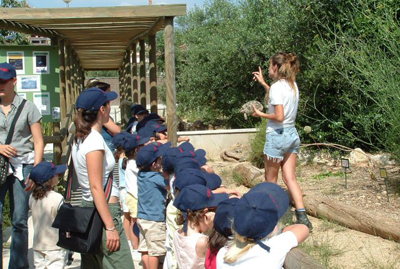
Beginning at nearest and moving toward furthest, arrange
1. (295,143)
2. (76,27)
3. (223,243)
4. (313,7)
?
1. (223,243)
2. (295,143)
3. (76,27)
4. (313,7)

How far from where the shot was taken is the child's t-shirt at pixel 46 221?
4602 mm

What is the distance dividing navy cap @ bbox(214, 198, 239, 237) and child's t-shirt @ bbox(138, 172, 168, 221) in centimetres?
161

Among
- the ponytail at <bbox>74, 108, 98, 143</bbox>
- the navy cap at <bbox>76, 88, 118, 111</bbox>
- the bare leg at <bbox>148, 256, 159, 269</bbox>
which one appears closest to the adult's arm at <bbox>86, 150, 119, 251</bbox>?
the ponytail at <bbox>74, 108, 98, 143</bbox>

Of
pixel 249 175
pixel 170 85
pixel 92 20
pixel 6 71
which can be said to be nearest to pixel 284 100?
pixel 170 85

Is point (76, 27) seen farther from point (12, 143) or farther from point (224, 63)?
point (224, 63)

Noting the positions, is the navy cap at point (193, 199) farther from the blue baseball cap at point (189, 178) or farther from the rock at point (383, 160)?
the rock at point (383, 160)

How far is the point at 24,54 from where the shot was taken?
7062mm

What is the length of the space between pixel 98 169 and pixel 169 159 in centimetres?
114

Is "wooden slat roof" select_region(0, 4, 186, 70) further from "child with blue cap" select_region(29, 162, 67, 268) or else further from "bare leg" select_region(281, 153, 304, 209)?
"child with blue cap" select_region(29, 162, 67, 268)

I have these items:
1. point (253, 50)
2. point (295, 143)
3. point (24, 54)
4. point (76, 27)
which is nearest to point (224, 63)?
point (253, 50)

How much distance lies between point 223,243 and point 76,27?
5420mm

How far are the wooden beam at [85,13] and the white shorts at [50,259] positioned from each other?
277 cm

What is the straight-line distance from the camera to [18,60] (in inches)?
278

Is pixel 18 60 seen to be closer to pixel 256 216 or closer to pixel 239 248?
pixel 239 248
